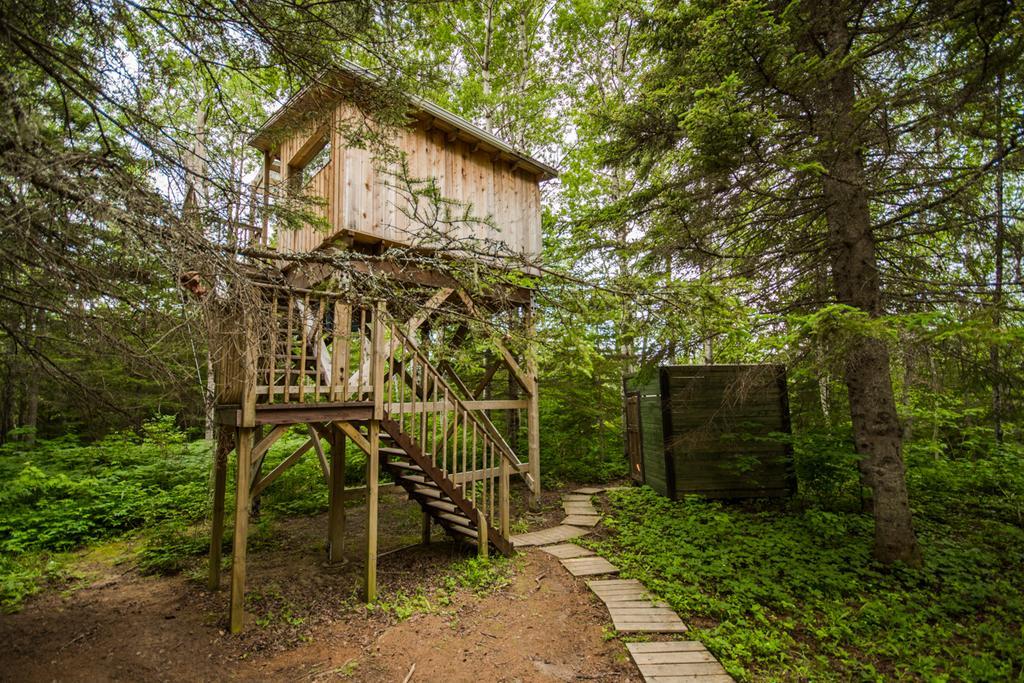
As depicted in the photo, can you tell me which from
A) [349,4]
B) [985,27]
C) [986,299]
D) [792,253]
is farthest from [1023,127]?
[349,4]

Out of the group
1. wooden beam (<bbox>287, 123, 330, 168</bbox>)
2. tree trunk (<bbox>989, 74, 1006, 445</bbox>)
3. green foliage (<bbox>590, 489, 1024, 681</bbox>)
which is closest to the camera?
green foliage (<bbox>590, 489, 1024, 681</bbox>)

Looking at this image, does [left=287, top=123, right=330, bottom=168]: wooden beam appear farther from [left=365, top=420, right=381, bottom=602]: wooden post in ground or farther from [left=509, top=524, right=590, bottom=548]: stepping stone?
[left=509, top=524, right=590, bottom=548]: stepping stone

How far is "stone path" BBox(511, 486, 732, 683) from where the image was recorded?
338cm

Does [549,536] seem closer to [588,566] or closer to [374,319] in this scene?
[588,566]

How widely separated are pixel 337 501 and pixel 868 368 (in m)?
6.09

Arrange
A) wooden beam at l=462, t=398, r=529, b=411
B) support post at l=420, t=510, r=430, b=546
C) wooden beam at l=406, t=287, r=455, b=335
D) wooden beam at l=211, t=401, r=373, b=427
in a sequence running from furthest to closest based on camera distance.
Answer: wooden beam at l=462, t=398, r=529, b=411 < support post at l=420, t=510, r=430, b=546 < wooden beam at l=406, t=287, r=455, b=335 < wooden beam at l=211, t=401, r=373, b=427

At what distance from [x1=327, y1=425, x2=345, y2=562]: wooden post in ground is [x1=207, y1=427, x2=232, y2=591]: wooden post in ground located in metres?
1.10

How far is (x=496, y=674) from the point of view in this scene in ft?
11.6

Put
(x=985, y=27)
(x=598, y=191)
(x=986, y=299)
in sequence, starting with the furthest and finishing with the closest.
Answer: (x=598, y=191)
(x=986, y=299)
(x=985, y=27)

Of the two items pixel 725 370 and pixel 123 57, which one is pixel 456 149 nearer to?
pixel 123 57

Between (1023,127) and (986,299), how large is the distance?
1.49m

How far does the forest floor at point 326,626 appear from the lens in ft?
11.9

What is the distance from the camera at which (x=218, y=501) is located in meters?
5.11

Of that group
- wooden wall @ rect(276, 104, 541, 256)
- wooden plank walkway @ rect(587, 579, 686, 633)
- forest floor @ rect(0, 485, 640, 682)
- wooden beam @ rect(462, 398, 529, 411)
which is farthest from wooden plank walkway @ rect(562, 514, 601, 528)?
wooden wall @ rect(276, 104, 541, 256)
